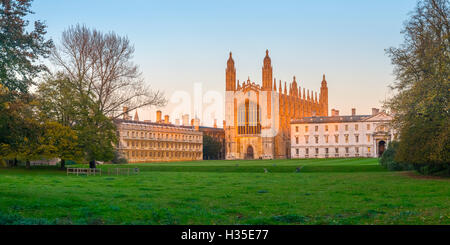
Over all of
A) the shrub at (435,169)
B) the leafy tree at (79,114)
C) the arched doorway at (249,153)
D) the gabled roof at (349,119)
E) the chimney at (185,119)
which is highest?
the chimney at (185,119)

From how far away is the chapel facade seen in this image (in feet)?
362

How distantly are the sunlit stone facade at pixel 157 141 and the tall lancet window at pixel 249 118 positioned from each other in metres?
10.4

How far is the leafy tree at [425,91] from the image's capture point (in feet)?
87.3

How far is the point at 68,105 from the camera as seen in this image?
40.8 m

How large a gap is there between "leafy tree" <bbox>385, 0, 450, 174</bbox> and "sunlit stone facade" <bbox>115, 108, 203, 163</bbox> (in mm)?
63640

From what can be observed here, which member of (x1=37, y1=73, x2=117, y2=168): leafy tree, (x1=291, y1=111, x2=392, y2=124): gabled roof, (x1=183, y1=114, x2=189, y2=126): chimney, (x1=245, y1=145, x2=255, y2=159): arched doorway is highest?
(x1=183, y1=114, x2=189, y2=126): chimney

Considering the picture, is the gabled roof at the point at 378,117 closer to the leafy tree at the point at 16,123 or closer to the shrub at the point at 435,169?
the shrub at the point at 435,169

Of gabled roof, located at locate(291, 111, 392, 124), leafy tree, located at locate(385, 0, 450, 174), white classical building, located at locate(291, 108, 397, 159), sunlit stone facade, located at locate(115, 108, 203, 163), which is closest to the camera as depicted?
leafy tree, located at locate(385, 0, 450, 174)

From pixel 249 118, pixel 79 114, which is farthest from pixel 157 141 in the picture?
pixel 79 114

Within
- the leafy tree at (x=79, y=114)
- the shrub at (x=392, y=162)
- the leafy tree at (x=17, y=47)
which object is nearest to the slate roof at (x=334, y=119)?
the shrub at (x=392, y=162)

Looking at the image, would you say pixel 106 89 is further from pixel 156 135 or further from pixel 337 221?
pixel 156 135

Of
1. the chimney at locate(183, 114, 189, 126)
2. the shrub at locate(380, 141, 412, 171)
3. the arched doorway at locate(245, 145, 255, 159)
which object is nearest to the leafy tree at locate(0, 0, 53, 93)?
the shrub at locate(380, 141, 412, 171)

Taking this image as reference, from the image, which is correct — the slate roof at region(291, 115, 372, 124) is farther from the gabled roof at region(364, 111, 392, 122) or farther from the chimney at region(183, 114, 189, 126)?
the chimney at region(183, 114, 189, 126)

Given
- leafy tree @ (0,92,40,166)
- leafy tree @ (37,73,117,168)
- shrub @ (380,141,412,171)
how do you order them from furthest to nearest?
leafy tree @ (37,73,117,168), shrub @ (380,141,412,171), leafy tree @ (0,92,40,166)
